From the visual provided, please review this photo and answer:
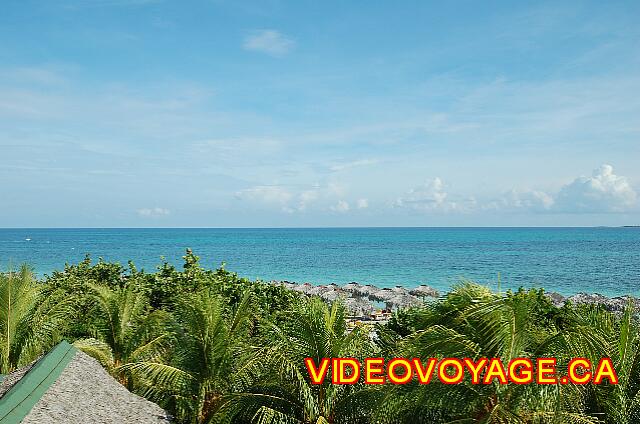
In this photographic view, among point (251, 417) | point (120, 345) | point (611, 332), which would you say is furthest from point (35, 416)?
point (611, 332)

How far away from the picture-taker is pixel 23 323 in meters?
11.2

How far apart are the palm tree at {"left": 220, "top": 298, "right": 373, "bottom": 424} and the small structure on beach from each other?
1353 millimetres

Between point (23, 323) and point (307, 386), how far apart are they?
23.0ft

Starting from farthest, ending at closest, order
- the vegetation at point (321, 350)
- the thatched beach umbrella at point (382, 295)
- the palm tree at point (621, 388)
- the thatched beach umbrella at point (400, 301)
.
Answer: the thatched beach umbrella at point (382, 295)
the thatched beach umbrella at point (400, 301)
the palm tree at point (621, 388)
the vegetation at point (321, 350)

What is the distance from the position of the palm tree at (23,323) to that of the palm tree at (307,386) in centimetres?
555

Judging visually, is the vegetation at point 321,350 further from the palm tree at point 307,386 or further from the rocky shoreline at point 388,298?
the rocky shoreline at point 388,298

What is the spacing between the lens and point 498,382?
18.3 ft

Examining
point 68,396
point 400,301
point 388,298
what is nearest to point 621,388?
point 68,396

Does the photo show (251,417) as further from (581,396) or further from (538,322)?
(538,322)

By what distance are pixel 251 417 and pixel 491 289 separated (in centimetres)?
368

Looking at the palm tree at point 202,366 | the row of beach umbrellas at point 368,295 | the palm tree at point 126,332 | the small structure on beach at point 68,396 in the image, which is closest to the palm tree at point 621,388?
the palm tree at point 202,366

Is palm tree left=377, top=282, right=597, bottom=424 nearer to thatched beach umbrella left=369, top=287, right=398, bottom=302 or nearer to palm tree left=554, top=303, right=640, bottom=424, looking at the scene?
palm tree left=554, top=303, right=640, bottom=424

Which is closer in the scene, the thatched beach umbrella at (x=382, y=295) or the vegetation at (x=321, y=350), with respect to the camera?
the vegetation at (x=321, y=350)

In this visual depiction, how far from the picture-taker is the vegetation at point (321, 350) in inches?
225
